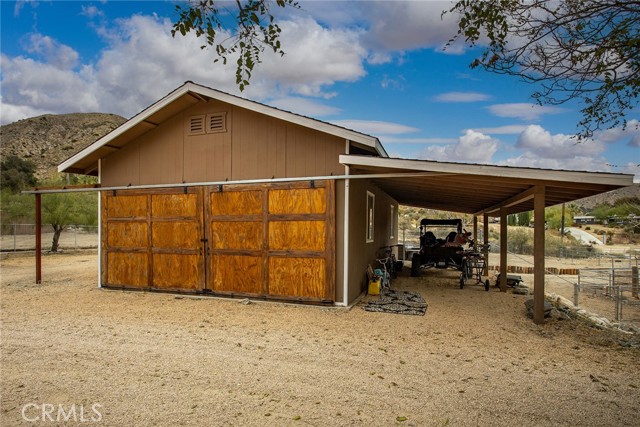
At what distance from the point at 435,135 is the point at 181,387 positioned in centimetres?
1852

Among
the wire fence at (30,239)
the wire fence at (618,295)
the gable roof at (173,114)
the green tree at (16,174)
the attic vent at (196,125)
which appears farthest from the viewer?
the green tree at (16,174)

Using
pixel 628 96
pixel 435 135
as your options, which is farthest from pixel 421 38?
pixel 435 135

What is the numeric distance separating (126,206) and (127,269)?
5.12 feet

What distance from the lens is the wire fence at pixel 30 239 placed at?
70.9 ft

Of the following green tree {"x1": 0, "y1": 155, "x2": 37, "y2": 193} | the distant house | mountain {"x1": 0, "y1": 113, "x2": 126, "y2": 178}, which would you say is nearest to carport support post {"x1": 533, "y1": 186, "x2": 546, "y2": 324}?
the distant house

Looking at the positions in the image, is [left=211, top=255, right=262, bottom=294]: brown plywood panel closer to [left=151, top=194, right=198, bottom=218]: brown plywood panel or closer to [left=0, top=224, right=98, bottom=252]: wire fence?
[left=151, top=194, right=198, bottom=218]: brown plywood panel

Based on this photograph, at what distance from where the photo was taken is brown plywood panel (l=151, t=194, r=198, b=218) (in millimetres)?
8891

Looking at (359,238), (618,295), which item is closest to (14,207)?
(359,238)

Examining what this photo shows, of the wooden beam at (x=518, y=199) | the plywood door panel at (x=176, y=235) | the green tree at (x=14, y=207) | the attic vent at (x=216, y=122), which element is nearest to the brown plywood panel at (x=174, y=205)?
the plywood door panel at (x=176, y=235)

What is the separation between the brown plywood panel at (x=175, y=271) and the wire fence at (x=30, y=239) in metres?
14.6

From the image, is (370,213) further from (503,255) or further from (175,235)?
(175,235)

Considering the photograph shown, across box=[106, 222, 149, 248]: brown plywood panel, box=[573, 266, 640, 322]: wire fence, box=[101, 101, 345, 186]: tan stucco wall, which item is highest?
box=[101, 101, 345, 186]: tan stucco wall

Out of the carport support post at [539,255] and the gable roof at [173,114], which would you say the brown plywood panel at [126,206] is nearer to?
the gable roof at [173,114]

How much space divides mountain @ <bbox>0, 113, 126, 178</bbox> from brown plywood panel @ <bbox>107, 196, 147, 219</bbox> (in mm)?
46156
